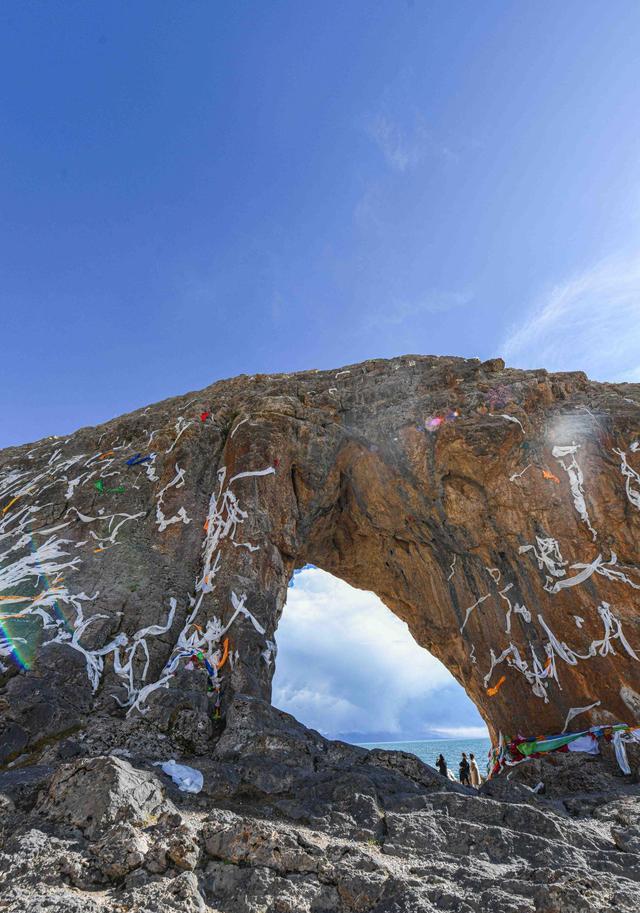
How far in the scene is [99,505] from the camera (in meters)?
13.0

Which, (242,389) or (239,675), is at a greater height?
(242,389)

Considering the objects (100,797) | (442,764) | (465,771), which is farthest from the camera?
(442,764)

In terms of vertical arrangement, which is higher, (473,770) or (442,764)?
(442,764)

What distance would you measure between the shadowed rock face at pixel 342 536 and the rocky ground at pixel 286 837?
2.14 meters

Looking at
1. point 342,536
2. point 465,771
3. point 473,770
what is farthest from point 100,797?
point 473,770

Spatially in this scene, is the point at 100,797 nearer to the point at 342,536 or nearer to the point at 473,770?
the point at 342,536

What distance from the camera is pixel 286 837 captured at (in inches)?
164

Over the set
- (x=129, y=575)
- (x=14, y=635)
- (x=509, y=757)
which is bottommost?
(x=509, y=757)

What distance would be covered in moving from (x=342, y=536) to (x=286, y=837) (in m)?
11.6

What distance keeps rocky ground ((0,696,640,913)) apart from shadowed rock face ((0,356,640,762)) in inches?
84.3

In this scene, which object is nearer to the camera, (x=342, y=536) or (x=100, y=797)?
(x=100, y=797)

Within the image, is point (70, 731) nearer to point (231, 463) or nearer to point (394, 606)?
point (231, 463)

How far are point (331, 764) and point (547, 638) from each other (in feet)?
23.9

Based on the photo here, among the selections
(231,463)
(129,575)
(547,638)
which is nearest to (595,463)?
(547,638)
